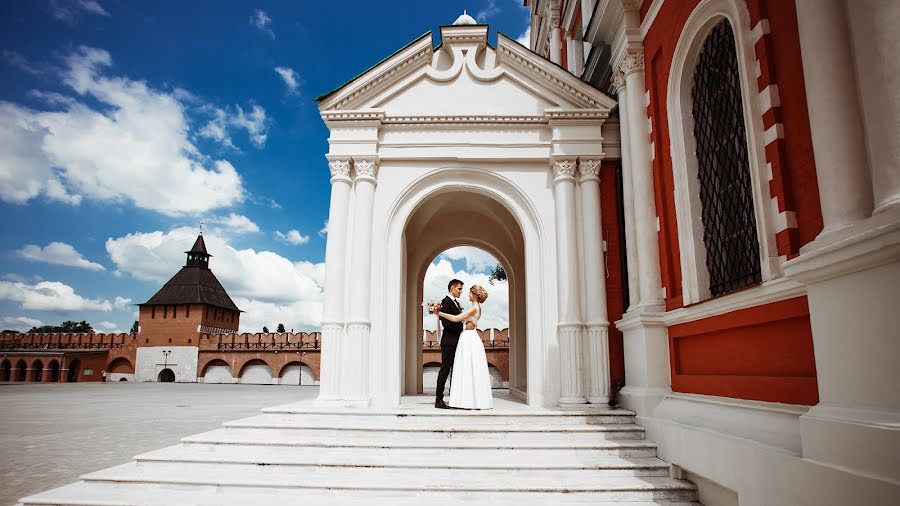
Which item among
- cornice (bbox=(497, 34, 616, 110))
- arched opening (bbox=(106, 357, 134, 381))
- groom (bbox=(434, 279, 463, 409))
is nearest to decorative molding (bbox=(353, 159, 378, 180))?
groom (bbox=(434, 279, 463, 409))

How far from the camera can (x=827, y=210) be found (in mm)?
3609

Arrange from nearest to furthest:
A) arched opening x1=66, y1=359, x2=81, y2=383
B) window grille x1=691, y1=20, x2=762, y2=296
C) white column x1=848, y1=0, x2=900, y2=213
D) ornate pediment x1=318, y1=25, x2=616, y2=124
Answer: white column x1=848, y1=0, x2=900, y2=213, window grille x1=691, y1=20, x2=762, y2=296, ornate pediment x1=318, y1=25, x2=616, y2=124, arched opening x1=66, y1=359, x2=81, y2=383

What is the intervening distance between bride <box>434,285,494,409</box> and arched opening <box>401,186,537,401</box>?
11.1 ft

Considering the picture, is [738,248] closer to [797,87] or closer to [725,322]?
[725,322]


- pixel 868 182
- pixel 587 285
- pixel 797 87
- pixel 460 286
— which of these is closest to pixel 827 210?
pixel 868 182

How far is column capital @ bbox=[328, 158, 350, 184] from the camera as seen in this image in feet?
28.8

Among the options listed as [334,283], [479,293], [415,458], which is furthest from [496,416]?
[334,283]

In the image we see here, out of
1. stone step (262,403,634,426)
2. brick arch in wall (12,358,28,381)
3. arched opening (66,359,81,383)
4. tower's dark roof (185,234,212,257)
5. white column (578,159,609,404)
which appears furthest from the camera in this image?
tower's dark roof (185,234,212,257)

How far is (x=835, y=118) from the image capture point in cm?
355

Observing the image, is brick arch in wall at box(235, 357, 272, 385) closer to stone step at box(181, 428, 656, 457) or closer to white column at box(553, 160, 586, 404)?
stone step at box(181, 428, 656, 457)

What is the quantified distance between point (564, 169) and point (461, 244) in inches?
171

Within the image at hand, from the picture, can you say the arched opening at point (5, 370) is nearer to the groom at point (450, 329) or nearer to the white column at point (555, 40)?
the white column at point (555, 40)

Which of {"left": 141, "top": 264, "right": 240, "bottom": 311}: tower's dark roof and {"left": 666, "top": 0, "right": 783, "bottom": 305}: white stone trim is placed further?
{"left": 141, "top": 264, "right": 240, "bottom": 311}: tower's dark roof

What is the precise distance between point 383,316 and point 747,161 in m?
5.61
